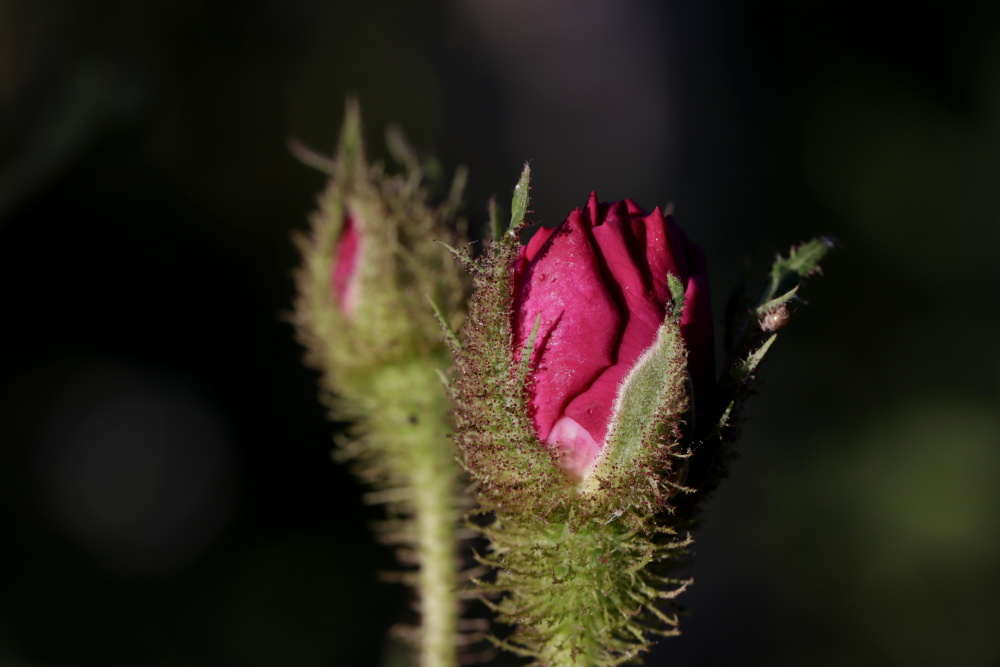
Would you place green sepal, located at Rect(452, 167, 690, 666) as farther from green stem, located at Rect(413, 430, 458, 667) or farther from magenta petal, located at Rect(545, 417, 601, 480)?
green stem, located at Rect(413, 430, 458, 667)

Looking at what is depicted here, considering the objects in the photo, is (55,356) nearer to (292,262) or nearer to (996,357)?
(292,262)

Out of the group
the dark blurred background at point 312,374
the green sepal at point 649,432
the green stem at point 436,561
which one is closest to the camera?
the green sepal at point 649,432

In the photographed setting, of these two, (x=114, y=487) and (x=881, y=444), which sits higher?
(x=114, y=487)

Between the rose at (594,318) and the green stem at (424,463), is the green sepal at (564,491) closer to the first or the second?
the rose at (594,318)

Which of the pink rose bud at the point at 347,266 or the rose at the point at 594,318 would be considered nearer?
the rose at the point at 594,318

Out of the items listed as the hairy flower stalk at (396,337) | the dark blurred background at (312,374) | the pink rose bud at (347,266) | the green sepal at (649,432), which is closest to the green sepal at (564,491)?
the green sepal at (649,432)

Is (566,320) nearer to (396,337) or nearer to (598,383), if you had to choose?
(598,383)

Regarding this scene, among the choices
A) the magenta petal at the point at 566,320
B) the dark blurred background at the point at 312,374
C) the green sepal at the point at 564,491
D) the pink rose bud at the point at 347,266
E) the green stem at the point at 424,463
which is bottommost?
the green sepal at the point at 564,491

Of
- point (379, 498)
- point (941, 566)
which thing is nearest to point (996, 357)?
point (941, 566)
